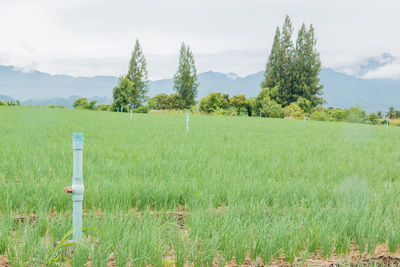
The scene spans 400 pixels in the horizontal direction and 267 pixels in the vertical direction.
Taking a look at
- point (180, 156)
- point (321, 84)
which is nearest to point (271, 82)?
point (321, 84)

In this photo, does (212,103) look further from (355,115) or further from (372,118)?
(372,118)

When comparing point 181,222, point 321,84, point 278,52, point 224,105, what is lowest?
point 181,222

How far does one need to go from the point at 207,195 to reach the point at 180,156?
2.66 metres

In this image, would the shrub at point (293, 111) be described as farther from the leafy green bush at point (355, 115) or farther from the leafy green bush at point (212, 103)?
the leafy green bush at point (212, 103)

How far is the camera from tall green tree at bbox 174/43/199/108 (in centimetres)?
5134

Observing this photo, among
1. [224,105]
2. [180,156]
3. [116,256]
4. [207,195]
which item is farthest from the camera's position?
[224,105]

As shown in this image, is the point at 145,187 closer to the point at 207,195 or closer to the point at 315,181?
the point at 207,195

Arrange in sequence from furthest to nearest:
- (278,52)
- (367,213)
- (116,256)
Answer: (278,52)
(367,213)
(116,256)

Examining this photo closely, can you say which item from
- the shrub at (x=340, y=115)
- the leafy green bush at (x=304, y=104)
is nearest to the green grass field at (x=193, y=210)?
the shrub at (x=340, y=115)

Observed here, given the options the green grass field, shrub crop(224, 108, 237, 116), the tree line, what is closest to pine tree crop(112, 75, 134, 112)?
the tree line

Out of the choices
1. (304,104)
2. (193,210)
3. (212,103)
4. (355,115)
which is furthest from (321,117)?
(193,210)

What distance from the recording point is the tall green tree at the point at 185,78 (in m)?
51.3

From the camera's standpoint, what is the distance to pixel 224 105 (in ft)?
146

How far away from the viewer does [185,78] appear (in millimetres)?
51344
